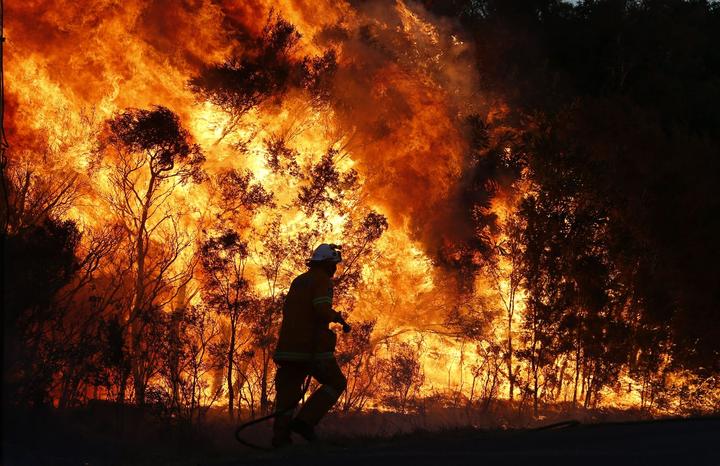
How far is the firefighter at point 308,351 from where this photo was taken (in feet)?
35.1

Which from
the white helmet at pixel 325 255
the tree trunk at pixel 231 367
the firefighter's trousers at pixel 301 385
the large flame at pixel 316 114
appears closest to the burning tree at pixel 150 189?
the large flame at pixel 316 114

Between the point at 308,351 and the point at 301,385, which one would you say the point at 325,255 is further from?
the point at 301,385

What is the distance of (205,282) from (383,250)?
3.30m

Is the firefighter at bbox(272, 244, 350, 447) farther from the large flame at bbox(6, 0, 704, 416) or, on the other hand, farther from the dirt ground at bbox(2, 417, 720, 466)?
the large flame at bbox(6, 0, 704, 416)

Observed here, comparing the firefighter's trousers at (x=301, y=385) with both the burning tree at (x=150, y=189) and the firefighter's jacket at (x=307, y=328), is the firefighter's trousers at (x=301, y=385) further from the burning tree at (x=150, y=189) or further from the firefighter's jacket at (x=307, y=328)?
the burning tree at (x=150, y=189)

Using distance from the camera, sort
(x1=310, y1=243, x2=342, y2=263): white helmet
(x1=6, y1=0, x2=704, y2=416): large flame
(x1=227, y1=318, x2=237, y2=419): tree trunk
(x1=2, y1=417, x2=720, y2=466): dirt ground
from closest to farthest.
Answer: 1. (x1=2, y1=417, x2=720, y2=466): dirt ground
2. (x1=310, y1=243, x2=342, y2=263): white helmet
3. (x1=6, y1=0, x2=704, y2=416): large flame
4. (x1=227, y1=318, x2=237, y2=419): tree trunk

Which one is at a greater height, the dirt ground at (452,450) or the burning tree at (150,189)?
the burning tree at (150,189)

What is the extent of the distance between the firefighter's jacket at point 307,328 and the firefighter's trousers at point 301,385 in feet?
0.38

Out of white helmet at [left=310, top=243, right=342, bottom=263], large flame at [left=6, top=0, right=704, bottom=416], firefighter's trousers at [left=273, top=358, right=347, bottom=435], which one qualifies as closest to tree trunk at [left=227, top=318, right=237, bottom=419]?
large flame at [left=6, top=0, right=704, bottom=416]

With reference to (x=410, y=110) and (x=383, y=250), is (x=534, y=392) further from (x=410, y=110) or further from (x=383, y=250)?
(x=410, y=110)

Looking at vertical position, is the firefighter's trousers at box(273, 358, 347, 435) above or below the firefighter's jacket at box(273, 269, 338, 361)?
below

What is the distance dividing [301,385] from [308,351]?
0.40 metres

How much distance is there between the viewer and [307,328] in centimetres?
1075

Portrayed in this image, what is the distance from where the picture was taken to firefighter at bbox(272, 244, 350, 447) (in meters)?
10.7
